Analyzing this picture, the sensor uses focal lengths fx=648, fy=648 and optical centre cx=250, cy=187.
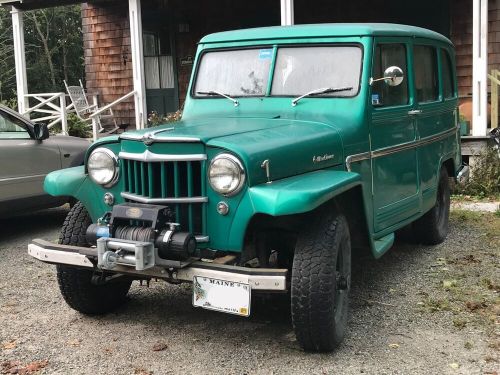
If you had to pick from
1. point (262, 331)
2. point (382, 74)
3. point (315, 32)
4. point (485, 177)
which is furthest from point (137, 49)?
point (262, 331)

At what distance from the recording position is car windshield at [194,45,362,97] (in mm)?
4488

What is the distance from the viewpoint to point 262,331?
4090 mm

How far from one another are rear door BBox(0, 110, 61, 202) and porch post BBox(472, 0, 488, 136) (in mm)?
5693

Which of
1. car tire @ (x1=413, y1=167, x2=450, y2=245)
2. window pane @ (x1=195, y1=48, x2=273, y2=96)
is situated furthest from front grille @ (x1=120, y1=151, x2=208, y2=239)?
car tire @ (x1=413, y1=167, x2=450, y2=245)

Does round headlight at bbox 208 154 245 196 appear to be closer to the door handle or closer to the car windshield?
the car windshield

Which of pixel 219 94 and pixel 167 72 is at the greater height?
pixel 167 72

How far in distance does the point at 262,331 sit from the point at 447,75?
341 cm

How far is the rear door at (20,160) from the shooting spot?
6.50m

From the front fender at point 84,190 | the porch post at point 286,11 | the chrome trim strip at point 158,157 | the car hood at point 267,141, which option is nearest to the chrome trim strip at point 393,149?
the car hood at point 267,141

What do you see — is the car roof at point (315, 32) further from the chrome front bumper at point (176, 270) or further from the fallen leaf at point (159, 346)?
the fallen leaf at point (159, 346)

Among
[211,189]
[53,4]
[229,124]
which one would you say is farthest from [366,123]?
[53,4]

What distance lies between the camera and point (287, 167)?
370 centimetres

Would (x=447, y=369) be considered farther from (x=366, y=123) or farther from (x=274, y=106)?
(x=274, y=106)

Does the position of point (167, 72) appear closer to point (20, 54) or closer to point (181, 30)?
point (181, 30)
